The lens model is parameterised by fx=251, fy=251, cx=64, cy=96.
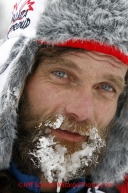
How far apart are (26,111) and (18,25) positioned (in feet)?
1.97

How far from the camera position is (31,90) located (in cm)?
168

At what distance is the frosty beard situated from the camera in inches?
59.9

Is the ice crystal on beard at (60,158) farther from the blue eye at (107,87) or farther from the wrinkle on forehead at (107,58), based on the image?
the wrinkle on forehead at (107,58)

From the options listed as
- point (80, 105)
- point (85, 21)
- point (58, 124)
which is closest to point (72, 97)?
point (80, 105)

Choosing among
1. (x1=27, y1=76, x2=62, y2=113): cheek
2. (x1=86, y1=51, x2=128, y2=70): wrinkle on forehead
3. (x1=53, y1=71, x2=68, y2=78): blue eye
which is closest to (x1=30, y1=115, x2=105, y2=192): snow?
(x1=27, y1=76, x2=62, y2=113): cheek

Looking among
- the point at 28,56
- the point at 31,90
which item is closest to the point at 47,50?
the point at 28,56

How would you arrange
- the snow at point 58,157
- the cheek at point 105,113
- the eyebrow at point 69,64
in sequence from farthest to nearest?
the cheek at point 105,113 → the eyebrow at point 69,64 → the snow at point 58,157

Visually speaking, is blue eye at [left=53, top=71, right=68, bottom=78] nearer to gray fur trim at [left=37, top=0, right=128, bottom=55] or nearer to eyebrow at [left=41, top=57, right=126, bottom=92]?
eyebrow at [left=41, top=57, right=126, bottom=92]

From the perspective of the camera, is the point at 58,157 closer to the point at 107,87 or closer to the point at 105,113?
the point at 105,113

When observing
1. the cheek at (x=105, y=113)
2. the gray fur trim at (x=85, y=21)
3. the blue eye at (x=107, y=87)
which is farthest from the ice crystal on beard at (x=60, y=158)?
the gray fur trim at (x=85, y=21)

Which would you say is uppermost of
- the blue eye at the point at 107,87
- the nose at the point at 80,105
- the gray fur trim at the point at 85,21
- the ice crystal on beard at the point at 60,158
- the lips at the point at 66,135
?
the gray fur trim at the point at 85,21

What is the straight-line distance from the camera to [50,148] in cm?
151

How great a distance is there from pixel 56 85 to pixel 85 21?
445 millimetres

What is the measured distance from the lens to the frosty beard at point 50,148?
4.99ft
